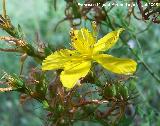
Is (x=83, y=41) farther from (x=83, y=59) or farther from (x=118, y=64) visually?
(x=118, y=64)

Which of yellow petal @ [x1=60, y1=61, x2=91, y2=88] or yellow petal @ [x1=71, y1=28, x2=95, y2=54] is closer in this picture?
yellow petal @ [x1=60, y1=61, x2=91, y2=88]

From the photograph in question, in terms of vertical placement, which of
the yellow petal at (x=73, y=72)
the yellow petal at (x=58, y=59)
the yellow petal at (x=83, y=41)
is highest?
the yellow petal at (x=83, y=41)

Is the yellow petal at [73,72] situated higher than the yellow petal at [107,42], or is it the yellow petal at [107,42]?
the yellow petal at [107,42]

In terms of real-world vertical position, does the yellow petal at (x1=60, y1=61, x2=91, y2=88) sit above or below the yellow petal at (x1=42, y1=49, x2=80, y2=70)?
below

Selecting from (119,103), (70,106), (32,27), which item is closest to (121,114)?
(119,103)

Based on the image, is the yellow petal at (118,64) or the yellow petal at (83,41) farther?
the yellow petal at (83,41)
